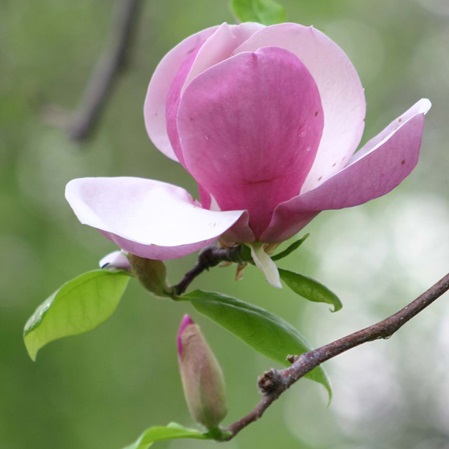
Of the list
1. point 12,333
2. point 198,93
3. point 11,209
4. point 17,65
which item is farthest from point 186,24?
point 198,93

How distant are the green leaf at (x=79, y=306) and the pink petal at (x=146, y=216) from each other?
0.12 metres

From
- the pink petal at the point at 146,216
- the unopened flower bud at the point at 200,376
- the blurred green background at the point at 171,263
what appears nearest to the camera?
the pink petal at the point at 146,216

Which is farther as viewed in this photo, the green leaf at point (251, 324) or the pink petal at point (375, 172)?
the green leaf at point (251, 324)

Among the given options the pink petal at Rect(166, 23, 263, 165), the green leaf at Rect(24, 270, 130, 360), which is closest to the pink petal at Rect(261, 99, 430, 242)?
the pink petal at Rect(166, 23, 263, 165)

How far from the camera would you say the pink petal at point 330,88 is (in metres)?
0.58

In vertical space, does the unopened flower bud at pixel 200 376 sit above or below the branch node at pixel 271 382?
below

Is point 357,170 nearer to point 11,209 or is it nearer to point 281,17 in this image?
point 281,17

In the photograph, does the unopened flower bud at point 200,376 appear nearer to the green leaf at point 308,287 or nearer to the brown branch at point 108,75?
the green leaf at point 308,287

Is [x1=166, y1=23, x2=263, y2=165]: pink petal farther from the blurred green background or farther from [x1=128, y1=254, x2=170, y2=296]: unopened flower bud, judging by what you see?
the blurred green background

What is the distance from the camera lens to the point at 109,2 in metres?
3.69

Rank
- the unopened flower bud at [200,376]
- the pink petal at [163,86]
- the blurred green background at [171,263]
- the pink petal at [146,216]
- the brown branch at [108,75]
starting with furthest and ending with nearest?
1. the blurred green background at [171,263]
2. the brown branch at [108,75]
3. the unopened flower bud at [200,376]
4. the pink petal at [163,86]
5. the pink petal at [146,216]

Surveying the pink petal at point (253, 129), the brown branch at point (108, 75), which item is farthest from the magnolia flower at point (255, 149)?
the brown branch at point (108, 75)

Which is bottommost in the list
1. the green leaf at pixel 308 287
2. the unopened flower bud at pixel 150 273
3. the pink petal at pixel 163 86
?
the green leaf at pixel 308 287

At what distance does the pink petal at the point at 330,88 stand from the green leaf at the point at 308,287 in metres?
0.07
